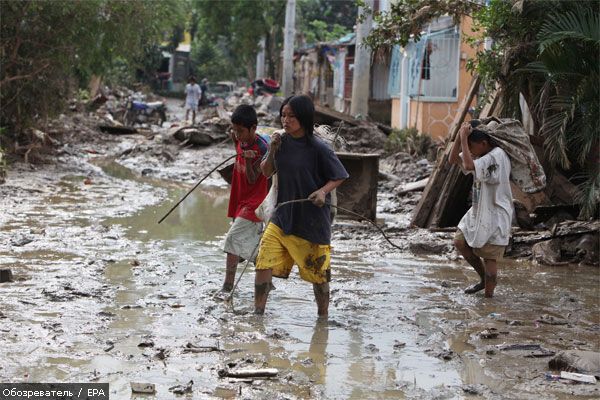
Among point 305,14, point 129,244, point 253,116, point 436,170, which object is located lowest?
point 129,244

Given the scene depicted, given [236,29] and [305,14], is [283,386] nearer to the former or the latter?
[236,29]

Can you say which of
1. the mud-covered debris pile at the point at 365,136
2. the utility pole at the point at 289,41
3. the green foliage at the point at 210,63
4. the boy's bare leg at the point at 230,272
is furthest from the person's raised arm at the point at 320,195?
the green foliage at the point at 210,63

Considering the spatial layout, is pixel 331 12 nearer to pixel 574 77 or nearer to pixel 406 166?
pixel 406 166

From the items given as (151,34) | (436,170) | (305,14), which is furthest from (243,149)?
(305,14)

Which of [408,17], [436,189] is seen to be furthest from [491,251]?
[408,17]

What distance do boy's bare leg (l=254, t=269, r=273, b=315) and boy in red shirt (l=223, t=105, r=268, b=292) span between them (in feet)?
1.25

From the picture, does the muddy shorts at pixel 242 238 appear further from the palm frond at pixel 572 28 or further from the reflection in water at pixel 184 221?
the palm frond at pixel 572 28

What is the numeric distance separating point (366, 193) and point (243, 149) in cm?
541

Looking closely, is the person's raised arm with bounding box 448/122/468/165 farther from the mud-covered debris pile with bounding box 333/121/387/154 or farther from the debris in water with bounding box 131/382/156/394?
the mud-covered debris pile with bounding box 333/121/387/154

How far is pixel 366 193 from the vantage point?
12.4 m

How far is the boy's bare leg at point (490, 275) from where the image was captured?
7.75 m

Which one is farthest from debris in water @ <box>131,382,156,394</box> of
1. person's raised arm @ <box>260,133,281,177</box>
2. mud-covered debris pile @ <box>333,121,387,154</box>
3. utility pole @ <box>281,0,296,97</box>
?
utility pole @ <box>281,0,296,97</box>

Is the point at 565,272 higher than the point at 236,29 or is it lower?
lower

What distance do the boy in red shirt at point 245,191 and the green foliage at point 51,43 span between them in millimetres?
10108
